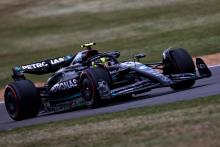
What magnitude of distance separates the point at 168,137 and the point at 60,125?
3.87 m

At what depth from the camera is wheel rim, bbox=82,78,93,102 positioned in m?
14.9

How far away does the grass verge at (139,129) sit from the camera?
358 inches

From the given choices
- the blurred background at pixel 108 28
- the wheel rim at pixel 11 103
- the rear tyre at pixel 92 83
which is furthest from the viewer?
the blurred background at pixel 108 28

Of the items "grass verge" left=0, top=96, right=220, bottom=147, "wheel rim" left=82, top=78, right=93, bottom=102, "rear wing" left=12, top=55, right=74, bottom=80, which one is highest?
"rear wing" left=12, top=55, right=74, bottom=80

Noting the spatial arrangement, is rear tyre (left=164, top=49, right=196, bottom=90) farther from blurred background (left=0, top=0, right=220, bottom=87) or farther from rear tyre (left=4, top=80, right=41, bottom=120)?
blurred background (left=0, top=0, right=220, bottom=87)

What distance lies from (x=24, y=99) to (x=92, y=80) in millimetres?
1827

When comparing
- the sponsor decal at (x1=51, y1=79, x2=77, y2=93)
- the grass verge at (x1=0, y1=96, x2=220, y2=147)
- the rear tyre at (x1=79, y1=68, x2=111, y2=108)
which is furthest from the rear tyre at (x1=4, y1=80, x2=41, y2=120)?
the grass verge at (x1=0, y1=96, x2=220, y2=147)

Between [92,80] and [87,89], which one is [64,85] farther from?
[92,80]

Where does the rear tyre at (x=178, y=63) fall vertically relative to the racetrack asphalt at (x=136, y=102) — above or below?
above

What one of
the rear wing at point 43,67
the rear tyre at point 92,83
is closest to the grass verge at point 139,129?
the rear tyre at point 92,83

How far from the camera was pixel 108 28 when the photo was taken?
36.3 m

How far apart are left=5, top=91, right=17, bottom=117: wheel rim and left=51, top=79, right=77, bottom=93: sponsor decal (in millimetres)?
900

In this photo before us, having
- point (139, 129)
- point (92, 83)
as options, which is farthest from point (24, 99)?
point (139, 129)

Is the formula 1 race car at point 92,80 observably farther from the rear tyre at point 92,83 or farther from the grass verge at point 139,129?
the grass verge at point 139,129
